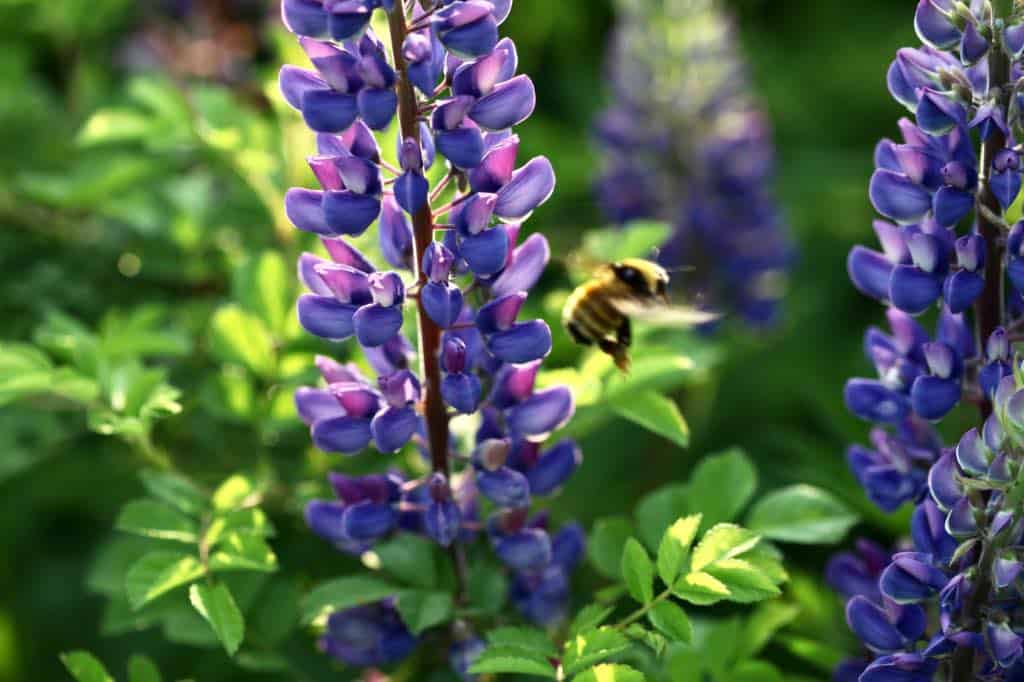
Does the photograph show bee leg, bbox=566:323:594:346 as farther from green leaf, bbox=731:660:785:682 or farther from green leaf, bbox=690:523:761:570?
green leaf, bbox=731:660:785:682

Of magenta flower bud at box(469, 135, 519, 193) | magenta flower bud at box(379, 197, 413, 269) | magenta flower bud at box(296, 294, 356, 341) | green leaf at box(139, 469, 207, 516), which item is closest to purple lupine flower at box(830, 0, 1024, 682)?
magenta flower bud at box(469, 135, 519, 193)

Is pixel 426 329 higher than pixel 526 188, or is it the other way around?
pixel 526 188

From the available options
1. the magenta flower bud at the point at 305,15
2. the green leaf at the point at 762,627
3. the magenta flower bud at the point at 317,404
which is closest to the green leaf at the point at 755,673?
the green leaf at the point at 762,627

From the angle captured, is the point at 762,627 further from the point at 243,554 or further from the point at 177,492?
the point at 177,492

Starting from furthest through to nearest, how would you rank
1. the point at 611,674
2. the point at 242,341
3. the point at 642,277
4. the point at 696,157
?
the point at 696,157 → the point at 242,341 → the point at 642,277 → the point at 611,674

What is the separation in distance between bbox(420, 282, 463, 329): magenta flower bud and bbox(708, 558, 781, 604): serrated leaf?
69cm

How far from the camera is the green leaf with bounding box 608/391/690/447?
2779mm

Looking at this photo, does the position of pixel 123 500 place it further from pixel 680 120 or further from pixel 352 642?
pixel 680 120

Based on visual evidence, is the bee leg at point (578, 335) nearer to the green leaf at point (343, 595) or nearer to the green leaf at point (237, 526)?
the green leaf at point (343, 595)

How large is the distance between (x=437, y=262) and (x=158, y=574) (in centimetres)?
85

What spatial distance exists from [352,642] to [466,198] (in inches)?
39.5

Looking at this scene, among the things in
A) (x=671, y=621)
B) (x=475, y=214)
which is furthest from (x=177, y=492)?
(x=671, y=621)

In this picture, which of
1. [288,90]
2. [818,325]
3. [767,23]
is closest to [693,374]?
[288,90]

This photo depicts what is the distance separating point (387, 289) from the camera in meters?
2.40
